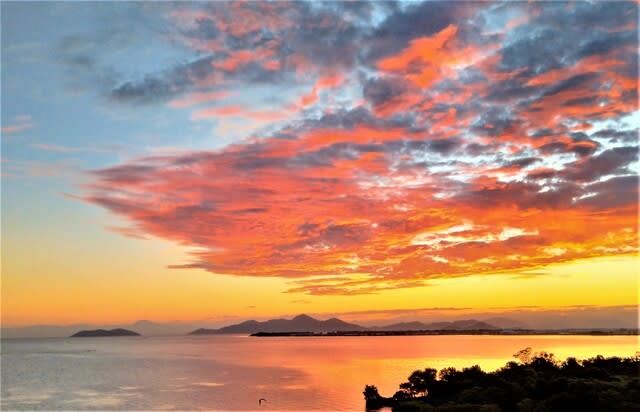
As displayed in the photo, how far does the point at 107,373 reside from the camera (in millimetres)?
130875

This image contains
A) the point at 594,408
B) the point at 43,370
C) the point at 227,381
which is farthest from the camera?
the point at 43,370

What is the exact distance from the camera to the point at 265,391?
90.7m

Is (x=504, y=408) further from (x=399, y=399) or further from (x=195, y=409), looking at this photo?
(x=195, y=409)

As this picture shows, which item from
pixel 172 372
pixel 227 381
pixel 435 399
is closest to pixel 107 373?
pixel 172 372

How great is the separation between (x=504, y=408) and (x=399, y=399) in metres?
20.1

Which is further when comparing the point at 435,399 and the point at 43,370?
the point at 43,370

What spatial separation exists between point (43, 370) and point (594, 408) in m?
138

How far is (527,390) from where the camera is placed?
56938mm

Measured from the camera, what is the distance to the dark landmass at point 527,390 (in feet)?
158

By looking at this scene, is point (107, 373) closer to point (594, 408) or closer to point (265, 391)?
point (265, 391)

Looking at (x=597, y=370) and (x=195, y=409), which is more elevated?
(x=597, y=370)

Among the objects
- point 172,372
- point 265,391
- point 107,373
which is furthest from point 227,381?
point 107,373

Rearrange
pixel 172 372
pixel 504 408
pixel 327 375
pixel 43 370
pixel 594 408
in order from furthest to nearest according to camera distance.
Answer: pixel 43 370, pixel 172 372, pixel 327 375, pixel 504 408, pixel 594 408

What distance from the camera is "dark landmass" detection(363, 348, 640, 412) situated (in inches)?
1891
